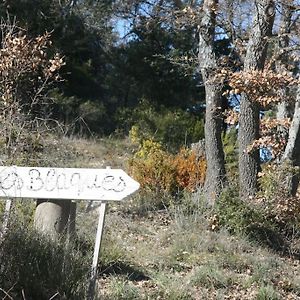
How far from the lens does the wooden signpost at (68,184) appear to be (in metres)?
6.37

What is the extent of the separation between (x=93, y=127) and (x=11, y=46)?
34.1ft

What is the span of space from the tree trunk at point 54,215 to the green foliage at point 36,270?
913mm

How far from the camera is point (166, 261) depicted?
349 inches

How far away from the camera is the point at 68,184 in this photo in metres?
6.61

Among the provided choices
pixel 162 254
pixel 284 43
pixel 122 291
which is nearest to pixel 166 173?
pixel 162 254

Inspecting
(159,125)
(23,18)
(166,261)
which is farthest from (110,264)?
(23,18)

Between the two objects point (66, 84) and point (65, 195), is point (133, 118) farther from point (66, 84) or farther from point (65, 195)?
point (65, 195)

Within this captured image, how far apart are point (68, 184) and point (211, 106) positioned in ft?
19.7

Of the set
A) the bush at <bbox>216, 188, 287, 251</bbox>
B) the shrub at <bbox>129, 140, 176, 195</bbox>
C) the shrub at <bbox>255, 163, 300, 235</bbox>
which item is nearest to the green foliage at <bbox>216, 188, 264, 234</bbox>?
the bush at <bbox>216, 188, 287, 251</bbox>

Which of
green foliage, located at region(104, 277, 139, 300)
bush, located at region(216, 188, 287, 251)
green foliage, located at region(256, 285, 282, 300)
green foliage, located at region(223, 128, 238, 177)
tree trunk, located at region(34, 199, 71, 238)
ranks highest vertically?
green foliage, located at region(223, 128, 238, 177)

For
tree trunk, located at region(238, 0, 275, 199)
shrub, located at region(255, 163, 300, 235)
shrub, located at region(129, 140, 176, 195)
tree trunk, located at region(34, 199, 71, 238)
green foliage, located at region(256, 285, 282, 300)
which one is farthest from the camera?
shrub, located at region(129, 140, 176, 195)

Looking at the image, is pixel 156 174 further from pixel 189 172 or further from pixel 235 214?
pixel 235 214

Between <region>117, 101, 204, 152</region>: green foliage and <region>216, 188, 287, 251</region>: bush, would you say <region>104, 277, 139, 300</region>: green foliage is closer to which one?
<region>216, 188, 287, 251</region>: bush

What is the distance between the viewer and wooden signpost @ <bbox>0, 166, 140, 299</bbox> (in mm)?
6367
